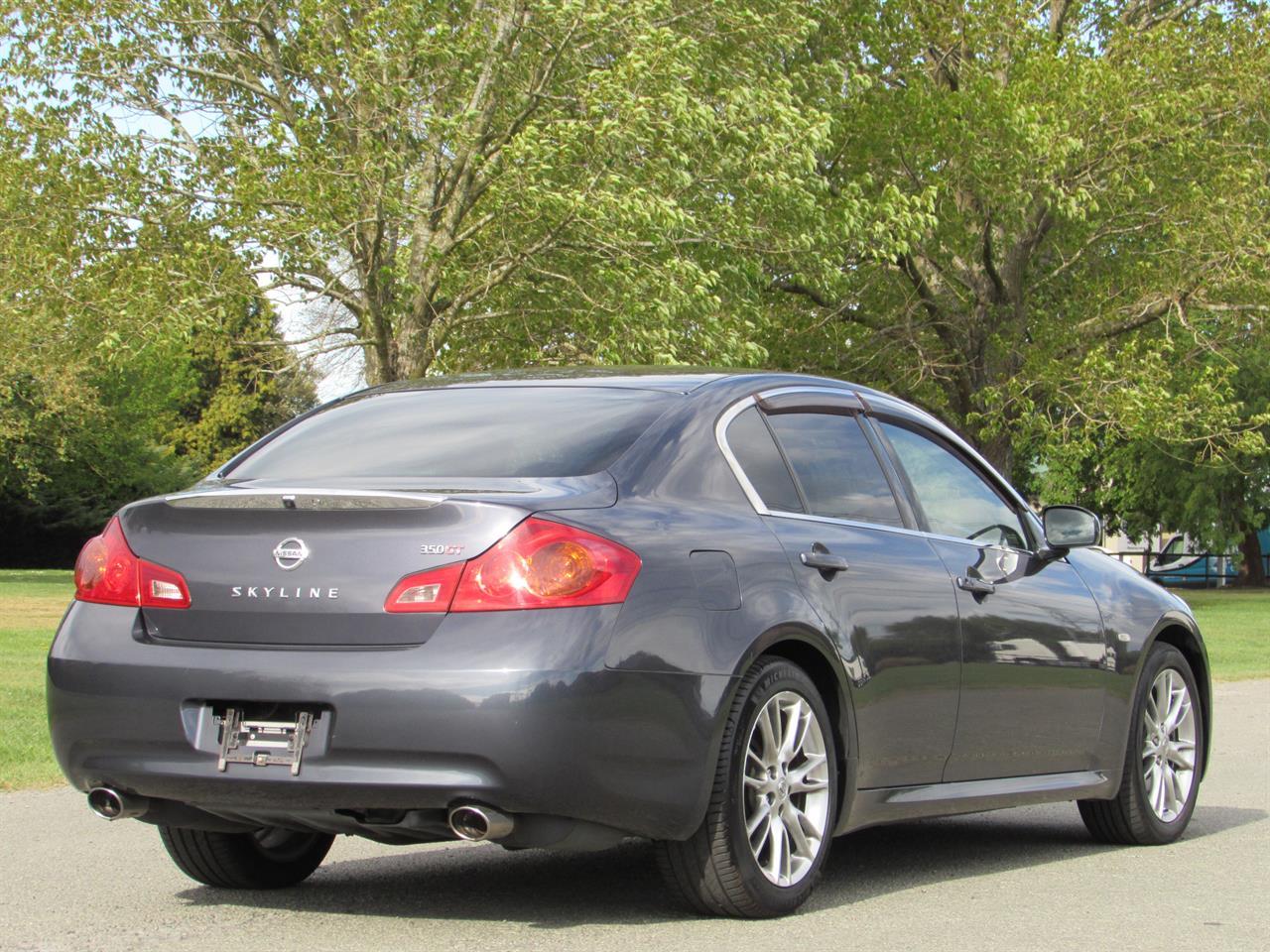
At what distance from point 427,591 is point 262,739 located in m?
0.59

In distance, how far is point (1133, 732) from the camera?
7.35 metres

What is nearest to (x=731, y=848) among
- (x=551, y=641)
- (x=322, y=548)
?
(x=551, y=641)

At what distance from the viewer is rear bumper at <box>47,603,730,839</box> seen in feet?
15.6

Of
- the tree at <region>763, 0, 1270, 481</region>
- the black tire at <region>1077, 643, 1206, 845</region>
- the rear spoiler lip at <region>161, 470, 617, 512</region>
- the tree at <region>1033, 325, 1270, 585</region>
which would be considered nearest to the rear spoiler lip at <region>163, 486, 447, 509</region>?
the rear spoiler lip at <region>161, 470, 617, 512</region>

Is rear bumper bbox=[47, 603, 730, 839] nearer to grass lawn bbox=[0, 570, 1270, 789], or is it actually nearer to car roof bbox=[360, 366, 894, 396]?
car roof bbox=[360, 366, 894, 396]

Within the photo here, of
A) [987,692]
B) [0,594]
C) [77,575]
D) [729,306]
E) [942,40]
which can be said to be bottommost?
[0,594]

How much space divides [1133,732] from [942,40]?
24.5 m

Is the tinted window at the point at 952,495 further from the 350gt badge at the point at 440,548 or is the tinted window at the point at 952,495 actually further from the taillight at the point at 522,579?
the 350gt badge at the point at 440,548

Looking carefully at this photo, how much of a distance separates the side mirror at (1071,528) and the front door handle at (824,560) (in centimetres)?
149

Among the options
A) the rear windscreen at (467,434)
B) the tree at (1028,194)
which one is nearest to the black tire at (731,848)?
the rear windscreen at (467,434)

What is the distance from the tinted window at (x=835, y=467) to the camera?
6094 mm

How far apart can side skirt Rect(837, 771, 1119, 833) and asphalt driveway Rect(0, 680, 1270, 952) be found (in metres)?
0.25

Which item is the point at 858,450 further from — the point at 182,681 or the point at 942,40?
the point at 942,40

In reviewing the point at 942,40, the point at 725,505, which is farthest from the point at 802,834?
the point at 942,40
